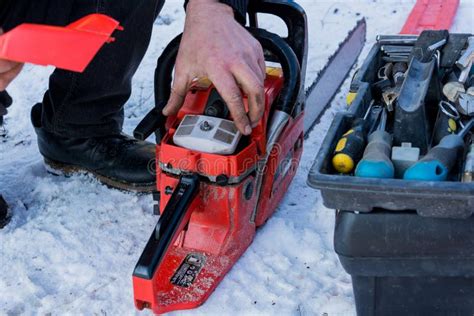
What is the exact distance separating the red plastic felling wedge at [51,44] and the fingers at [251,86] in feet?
1.77

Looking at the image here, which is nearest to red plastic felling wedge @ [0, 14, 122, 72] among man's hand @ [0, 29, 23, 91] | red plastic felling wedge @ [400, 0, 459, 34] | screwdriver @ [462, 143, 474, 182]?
man's hand @ [0, 29, 23, 91]

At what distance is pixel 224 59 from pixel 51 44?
0.60 m

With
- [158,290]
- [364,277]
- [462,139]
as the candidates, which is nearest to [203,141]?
[158,290]

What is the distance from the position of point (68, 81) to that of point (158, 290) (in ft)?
2.75

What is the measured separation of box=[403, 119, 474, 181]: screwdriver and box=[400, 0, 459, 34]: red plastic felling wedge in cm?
169

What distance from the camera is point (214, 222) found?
5.63 ft

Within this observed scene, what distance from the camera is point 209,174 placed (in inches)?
64.1

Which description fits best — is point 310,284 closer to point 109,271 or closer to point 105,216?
point 109,271

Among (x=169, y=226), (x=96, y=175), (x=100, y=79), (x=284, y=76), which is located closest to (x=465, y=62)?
(x=284, y=76)

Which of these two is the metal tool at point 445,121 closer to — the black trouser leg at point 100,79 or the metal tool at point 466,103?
the metal tool at point 466,103

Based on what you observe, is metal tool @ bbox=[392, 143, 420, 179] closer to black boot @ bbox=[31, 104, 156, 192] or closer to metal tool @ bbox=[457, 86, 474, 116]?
metal tool @ bbox=[457, 86, 474, 116]

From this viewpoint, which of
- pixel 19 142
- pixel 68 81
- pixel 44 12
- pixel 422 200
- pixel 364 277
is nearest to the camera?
pixel 422 200

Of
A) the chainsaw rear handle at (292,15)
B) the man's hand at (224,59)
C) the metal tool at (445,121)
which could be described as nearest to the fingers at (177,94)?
the man's hand at (224,59)

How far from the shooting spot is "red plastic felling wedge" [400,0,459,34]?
302cm
